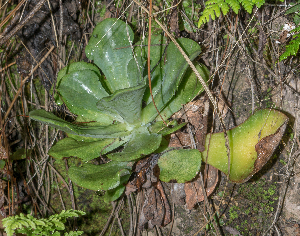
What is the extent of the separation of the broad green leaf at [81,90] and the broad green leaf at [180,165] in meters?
0.64

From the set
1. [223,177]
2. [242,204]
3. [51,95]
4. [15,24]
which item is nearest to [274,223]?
[242,204]

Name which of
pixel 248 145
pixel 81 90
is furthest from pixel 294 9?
pixel 81 90

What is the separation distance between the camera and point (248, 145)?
1619mm

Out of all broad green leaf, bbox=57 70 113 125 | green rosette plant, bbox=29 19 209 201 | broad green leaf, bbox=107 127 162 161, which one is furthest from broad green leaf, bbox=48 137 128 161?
broad green leaf, bbox=57 70 113 125

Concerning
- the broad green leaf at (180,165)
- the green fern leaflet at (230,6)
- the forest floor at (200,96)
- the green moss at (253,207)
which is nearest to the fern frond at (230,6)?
the green fern leaflet at (230,6)

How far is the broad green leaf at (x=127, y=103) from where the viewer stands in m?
1.33

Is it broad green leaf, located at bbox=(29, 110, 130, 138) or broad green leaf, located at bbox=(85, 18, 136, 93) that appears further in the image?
broad green leaf, located at bbox=(85, 18, 136, 93)

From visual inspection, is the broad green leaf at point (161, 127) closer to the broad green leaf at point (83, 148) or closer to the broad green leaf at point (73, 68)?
the broad green leaf at point (83, 148)

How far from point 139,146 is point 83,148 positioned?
0.42m

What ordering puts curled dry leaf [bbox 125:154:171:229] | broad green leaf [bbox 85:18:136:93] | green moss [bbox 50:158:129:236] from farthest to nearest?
green moss [bbox 50:158:129:236]
broad green leaf [bbox 85:18:136:93]
curled dry leaf [bbox 125:154:171:229]

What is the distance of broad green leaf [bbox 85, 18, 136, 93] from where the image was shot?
5.86 ft

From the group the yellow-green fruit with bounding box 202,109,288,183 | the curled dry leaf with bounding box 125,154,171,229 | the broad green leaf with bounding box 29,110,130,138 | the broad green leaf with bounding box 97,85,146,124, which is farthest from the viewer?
the curled dry leaf with bounding box 125,154,171,229

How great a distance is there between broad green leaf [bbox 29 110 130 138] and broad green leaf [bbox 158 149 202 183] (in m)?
0.35

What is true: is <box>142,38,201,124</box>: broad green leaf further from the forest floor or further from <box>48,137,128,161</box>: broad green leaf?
<box>48,137,128,161</box>: broad green leaf
